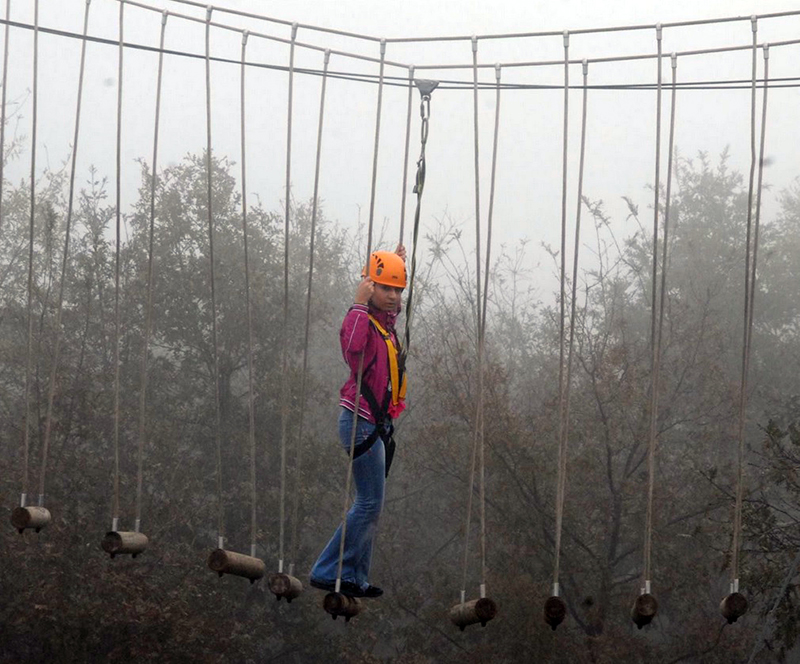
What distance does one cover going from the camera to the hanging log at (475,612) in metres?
5.36

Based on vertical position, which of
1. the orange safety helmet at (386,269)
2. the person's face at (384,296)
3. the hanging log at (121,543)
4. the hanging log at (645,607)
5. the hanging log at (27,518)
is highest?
the orange safety helmet at (386,269)

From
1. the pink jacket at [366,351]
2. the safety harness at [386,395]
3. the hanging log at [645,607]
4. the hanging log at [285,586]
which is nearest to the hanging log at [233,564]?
the hanging log at [285,586]

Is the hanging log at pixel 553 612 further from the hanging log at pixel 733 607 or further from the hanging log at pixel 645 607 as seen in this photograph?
the hanging log at pixel 733 607

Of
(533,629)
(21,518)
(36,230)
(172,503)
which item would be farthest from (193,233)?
(21,518)

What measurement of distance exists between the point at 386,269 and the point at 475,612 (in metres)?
1.53

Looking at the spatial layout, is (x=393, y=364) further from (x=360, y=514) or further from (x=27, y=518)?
(x=27, y=518)

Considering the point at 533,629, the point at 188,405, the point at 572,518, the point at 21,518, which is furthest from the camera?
the point at 188,405

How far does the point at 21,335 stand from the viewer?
21.9 metres

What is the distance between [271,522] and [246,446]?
1.83 meters

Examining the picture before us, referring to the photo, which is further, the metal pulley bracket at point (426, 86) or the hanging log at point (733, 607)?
the metal pulley bracket at point (426, 86)

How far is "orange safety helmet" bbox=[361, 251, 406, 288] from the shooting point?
18.0ft

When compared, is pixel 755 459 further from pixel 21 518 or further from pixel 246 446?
pixel 21 518

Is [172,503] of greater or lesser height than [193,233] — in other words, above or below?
below

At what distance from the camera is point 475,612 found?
540 cm
